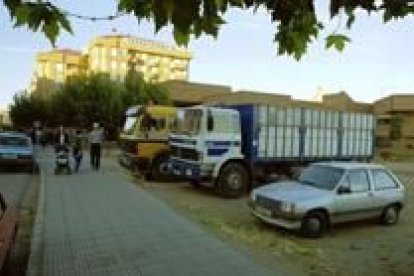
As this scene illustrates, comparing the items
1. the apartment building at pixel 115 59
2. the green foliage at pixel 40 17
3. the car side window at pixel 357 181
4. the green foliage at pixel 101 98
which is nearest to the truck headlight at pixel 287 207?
the car side window at pixel 357 181

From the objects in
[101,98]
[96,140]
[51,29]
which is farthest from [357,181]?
[101,98]

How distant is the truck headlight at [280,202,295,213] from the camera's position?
42.4 ft

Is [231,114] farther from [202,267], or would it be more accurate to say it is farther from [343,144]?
[202,267]

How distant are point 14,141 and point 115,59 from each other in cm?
9919

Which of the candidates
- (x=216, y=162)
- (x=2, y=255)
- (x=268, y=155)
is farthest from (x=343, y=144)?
(x=2, y=255)

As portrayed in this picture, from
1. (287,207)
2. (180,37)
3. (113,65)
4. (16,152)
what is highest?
(113,65)

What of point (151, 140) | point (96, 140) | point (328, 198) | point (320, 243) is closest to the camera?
point (320, 243)

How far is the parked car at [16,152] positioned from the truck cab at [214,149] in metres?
8.16

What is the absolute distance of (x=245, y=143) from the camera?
789 inches

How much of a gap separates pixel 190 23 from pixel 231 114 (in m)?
16.1

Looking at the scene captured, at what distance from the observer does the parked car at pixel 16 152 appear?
82.5 ft

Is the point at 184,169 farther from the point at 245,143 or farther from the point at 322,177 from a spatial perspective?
the point at 322,177

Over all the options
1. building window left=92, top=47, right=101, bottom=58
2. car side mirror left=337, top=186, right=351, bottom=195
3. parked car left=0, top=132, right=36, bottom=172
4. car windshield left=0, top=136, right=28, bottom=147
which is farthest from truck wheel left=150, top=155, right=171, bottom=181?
building window left=92, top=47, right=101, bottom=58

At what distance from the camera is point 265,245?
11.5 metres
